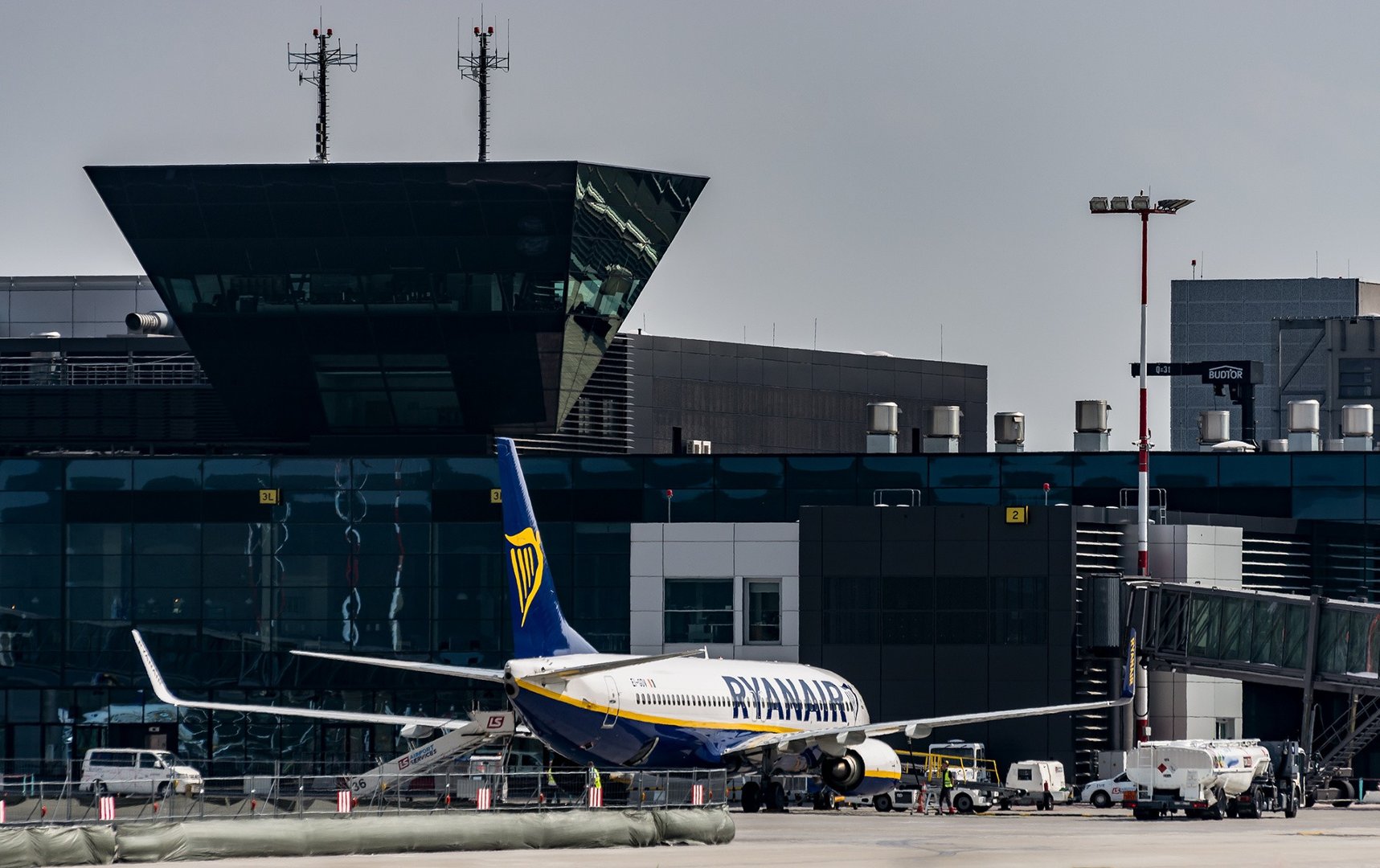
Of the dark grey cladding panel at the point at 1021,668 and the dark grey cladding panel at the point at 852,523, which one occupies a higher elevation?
the dark grey cladding panel at the point at 852,523

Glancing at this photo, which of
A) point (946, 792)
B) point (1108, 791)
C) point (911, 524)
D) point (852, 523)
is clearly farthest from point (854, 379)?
point (946, 792)

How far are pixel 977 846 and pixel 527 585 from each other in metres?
16.3

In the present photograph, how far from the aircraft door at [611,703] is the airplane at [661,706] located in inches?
1.5

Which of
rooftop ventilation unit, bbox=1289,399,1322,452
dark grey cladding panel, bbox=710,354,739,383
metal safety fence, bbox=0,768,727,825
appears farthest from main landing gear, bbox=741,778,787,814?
dark grey cladding panel, bbox=710,354,739,383

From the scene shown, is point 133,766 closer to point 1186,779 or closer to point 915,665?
point 915,665

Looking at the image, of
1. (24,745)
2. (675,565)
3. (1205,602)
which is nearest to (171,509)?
(24,745)

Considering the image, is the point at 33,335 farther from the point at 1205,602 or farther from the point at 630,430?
the point at 1205,602

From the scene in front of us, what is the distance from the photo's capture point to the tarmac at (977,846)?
139 feet

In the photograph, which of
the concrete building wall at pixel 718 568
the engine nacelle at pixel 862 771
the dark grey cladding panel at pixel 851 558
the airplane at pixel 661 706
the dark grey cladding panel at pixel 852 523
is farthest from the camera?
the concrete building wall at pixel 718 568

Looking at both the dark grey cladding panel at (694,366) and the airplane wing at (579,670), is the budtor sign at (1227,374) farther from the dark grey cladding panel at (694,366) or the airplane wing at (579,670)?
the airplane wing at (579,670)

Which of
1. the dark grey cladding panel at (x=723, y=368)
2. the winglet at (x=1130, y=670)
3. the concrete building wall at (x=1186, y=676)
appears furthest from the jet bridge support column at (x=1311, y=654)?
the dark grey cladding panel at (x=723, y=368)

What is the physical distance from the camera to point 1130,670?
76.9m

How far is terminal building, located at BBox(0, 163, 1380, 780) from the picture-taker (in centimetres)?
8069

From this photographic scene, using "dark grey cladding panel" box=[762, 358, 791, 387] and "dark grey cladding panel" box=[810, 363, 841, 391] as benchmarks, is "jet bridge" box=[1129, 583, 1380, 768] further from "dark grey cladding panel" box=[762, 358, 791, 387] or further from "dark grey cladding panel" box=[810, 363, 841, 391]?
"dark grey cladding panel" box=[810, 363, 841, 391]
